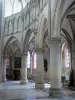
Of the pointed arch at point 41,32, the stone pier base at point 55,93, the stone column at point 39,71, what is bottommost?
the stone pier base at point 55,93

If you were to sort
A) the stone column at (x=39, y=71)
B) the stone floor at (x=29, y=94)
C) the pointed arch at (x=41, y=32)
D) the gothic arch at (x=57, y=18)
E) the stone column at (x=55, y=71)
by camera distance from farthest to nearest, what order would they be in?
the stone column at (x=39, y=71), the pointed arch at (x=41, y=32), the gothic arch at (x=57, y=18), the stone column at (x=55, y=71), the stone floor at (x=29, y=94)

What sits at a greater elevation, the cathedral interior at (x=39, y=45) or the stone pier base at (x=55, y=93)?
the cathedral interior at (x=39, y=45)

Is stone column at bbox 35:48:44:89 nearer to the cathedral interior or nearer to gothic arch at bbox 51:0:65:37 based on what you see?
the cathedral interior

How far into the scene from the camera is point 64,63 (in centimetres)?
3691

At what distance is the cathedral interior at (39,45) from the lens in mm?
16094

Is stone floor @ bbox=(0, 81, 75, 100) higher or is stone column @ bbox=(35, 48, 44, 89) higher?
stone column @ bbox=(35, 48, 44, 89)

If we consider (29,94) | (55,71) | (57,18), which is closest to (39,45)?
(29,94)

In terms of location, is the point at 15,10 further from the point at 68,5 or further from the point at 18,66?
the point at 68,5

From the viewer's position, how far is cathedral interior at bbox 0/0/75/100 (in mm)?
16094

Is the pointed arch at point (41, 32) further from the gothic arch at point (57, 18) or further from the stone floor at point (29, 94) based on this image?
the gothic arch at point (57, 18)

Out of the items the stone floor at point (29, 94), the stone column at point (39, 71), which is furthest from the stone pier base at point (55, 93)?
the stone column at point (39, 71)

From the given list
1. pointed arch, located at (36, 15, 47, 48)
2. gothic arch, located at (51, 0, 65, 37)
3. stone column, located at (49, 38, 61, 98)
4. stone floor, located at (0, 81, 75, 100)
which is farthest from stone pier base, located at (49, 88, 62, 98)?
pointed arch, located at (36, 15, 47, 48)

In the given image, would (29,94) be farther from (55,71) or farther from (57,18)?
(57,18)

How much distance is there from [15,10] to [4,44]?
18.7 feet
